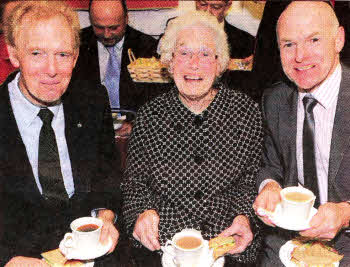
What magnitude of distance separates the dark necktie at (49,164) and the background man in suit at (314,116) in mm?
916

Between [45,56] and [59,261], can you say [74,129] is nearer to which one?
[45,56]

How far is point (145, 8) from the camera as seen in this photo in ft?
17.0

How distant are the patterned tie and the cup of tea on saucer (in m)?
2.55

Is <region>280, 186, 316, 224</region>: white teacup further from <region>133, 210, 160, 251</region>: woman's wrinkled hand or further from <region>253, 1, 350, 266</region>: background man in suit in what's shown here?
<region>133, 210, 160, 251</region>: woman's wrinkled hand

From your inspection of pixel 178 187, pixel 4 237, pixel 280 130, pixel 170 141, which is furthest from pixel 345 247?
pixel 4 237

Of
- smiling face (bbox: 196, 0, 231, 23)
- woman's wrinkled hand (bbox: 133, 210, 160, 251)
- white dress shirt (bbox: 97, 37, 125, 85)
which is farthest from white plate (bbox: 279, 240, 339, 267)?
smiling face (bbox: 196, 0, 231, 23)

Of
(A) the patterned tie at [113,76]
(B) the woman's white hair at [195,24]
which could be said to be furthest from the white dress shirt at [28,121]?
(A) the patterned tie at [113,76]

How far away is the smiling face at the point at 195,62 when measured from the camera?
1.94 m

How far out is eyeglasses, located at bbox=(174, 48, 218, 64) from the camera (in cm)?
196

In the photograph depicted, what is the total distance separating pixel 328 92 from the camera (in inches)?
70.0

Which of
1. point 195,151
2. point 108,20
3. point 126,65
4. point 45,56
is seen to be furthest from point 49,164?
point 108,20

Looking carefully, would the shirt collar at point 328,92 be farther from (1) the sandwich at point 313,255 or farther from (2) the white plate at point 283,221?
(1) the sandwich at point 313,255

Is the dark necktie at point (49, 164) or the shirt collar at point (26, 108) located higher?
the shirt collar at point (26, 108)

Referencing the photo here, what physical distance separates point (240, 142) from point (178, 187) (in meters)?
0.39
